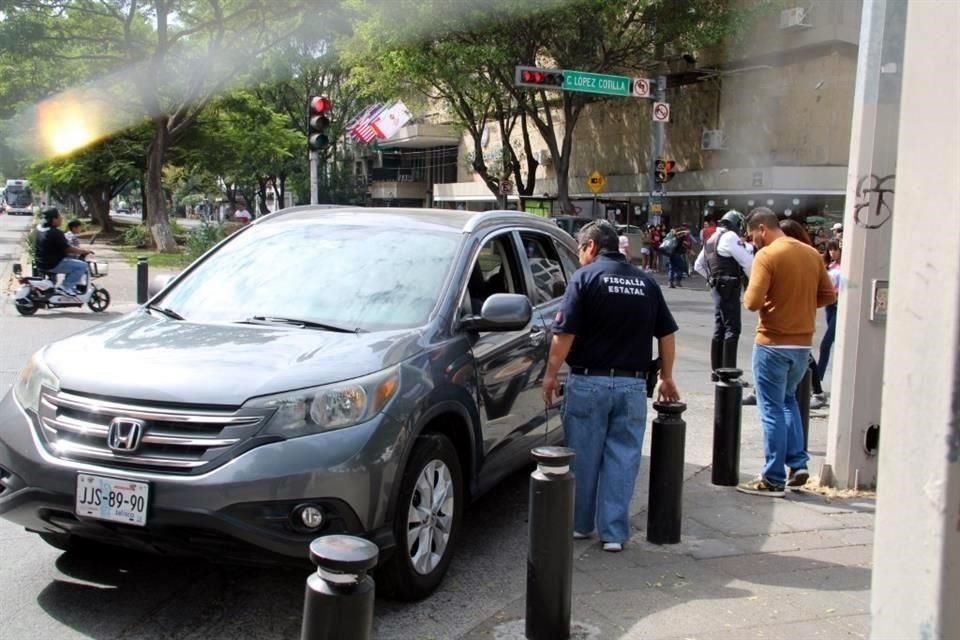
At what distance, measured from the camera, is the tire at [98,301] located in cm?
1476

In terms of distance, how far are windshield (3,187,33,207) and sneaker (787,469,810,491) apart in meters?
90.0

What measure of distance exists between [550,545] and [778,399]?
285cm

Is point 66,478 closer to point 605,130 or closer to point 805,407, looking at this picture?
point 805,407

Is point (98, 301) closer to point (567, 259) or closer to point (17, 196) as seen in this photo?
point (567, 259)

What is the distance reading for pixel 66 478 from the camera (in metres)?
3.66

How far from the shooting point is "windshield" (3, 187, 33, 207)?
83.9 meters

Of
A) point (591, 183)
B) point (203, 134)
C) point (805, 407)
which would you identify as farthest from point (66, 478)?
point (203, 134)

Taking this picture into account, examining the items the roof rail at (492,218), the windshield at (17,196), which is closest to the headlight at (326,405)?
the roof rail at (492,218)

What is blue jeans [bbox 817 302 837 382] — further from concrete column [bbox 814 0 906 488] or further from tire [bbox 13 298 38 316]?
tire [bbox 13 298 38 316]

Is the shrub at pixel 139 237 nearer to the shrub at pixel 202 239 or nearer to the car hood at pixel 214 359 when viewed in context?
the shrub at pixel 202 239

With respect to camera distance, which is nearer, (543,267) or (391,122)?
(543,267)

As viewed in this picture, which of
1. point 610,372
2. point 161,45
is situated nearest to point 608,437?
point 610,372

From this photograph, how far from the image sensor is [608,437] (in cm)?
490

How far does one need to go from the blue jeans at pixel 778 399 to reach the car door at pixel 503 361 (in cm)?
152
